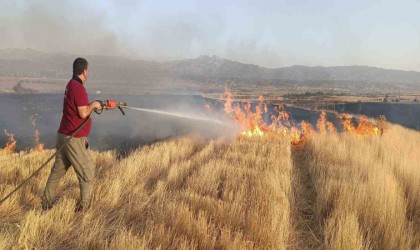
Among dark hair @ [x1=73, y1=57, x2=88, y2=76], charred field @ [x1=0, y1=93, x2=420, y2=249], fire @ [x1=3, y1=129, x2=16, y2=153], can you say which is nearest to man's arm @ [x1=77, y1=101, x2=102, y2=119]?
dark hair @ [x1=73, y1=57, x2=88, y2=76]

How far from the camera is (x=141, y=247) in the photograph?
13.1ft

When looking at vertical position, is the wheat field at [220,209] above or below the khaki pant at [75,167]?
below

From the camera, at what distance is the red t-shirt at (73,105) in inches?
218

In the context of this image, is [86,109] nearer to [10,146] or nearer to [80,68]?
[80,68]

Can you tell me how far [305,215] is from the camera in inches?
263

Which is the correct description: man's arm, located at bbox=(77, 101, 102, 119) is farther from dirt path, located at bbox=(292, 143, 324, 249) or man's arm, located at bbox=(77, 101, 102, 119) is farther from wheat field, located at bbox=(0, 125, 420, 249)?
dirt path, located at bbox=(292, 143, 324, 249)

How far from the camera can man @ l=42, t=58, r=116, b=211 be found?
5.55m

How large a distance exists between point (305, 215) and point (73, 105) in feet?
14.4

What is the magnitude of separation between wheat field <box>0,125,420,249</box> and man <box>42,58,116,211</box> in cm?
29

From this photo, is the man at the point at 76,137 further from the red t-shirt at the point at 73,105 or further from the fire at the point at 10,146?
the fire at the point at 10,146

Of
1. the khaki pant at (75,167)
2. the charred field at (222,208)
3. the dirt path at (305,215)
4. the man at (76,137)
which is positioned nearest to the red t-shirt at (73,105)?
the man at (76,137)

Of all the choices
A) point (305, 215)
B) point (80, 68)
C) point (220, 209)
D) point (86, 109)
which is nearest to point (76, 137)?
point (86, 109)

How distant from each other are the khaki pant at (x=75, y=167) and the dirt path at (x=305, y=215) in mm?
3300

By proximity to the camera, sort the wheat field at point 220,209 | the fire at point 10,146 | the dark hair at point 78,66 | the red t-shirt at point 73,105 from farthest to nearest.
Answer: the fire at point 10,146, the dark hair at point 78,66, the red t-shirt at point 73,105, the wheat field at point 220,209
